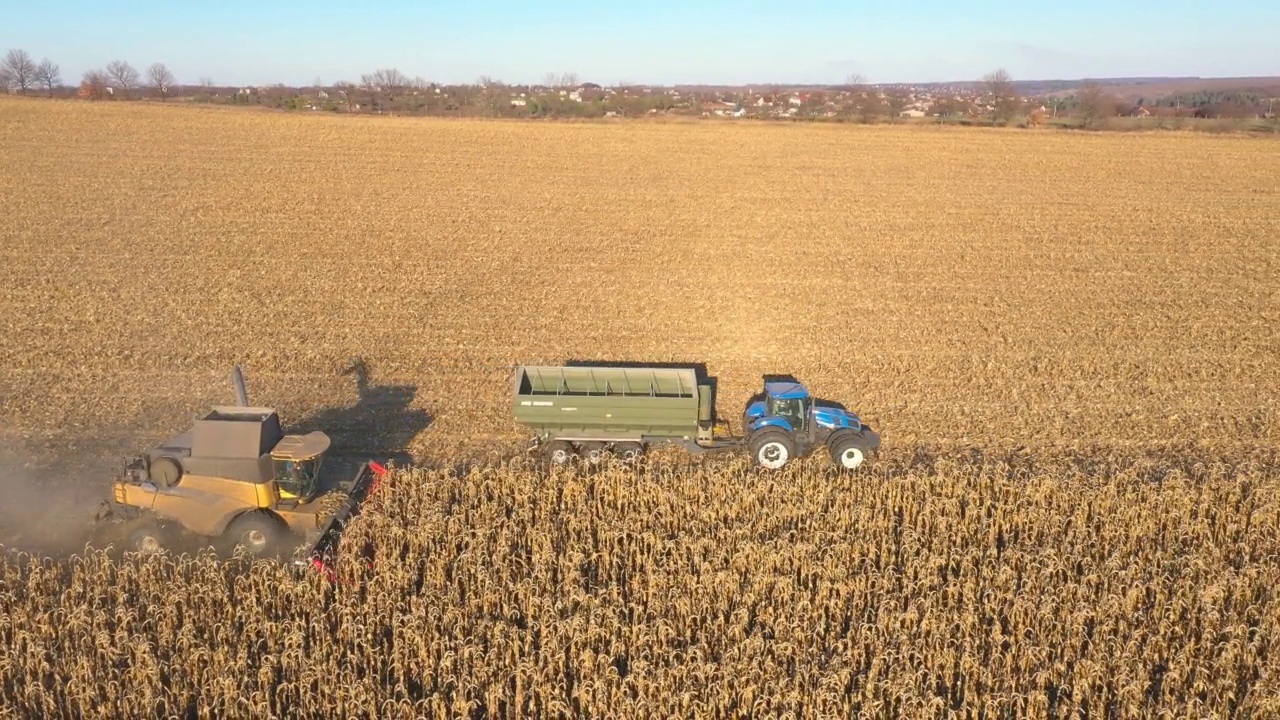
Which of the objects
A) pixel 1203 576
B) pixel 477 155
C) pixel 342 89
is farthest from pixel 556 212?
pixel 342 89

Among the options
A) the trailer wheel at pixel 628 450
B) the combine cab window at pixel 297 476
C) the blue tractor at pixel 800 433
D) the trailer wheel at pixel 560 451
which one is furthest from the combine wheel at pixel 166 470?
the blue tractor at pixel 800 433

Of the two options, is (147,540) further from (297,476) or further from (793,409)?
(793,409)

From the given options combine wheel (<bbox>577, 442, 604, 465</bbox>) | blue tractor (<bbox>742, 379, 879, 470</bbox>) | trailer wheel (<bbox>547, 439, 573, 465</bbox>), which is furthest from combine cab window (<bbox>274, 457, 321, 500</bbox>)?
blue tractor (<bbox>742, 379, 879, 470</bbox>)

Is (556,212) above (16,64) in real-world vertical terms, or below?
below

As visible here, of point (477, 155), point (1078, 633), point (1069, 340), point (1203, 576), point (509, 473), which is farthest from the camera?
point (477, 155)

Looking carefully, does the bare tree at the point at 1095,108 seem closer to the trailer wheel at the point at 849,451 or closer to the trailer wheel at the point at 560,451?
the trailer wheel at the point at 849,451

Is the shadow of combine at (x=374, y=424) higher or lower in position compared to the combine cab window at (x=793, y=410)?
lower

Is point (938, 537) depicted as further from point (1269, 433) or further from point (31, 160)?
point (31, 160)

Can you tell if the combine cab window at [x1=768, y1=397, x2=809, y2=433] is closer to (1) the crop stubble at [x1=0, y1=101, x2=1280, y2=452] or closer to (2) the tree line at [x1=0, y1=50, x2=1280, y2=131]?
(1) the crop stubble at [x1=0, y1=101, x2=1280, y2=452]
